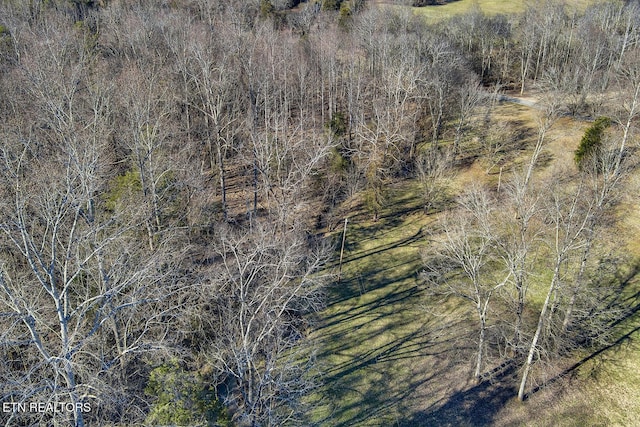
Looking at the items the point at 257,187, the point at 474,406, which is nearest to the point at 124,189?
the point at 257,187

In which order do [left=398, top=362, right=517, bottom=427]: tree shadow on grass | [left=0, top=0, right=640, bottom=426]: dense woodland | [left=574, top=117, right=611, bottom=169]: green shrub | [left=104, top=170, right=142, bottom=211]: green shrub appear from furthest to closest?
[left=574, top=117, right=611, bottom=169]: green shrub
[left=104, top=170, right=142, bottom=211]: green shrub
[left=398, top=362, right=517, bottom=427]: tree shadow on grass
[left=0, top=0, right=640, bottom=426]: dense woodland

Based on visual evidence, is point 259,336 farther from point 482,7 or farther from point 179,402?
point 482,7

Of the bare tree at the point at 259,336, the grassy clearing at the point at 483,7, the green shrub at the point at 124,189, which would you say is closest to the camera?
the bare tree at the point at 259,336

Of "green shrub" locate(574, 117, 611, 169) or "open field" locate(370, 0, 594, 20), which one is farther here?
"open field" locate(370, 0, 594, 20)

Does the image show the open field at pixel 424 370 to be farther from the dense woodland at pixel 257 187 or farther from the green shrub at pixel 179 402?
the green shrub at pixel 179 402

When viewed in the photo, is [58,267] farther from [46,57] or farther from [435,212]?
[435,212]

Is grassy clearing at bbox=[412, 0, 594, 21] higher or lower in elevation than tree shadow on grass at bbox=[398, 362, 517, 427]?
higher

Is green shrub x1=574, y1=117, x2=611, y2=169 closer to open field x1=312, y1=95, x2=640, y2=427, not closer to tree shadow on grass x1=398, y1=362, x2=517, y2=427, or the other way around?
open field x1=312, y1=95, x2=640, y2=427

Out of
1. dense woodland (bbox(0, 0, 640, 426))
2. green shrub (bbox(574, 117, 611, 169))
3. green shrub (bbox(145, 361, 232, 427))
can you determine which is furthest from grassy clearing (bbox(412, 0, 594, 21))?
green shrub (bbox(145, 361, 232, 427))

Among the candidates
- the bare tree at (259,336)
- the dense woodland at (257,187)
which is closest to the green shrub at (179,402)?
the dense woodland at (257,187)

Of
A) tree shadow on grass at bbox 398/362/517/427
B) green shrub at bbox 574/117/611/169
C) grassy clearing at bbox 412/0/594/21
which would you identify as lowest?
tree shadow on grass at bbox 398/362/517/427
